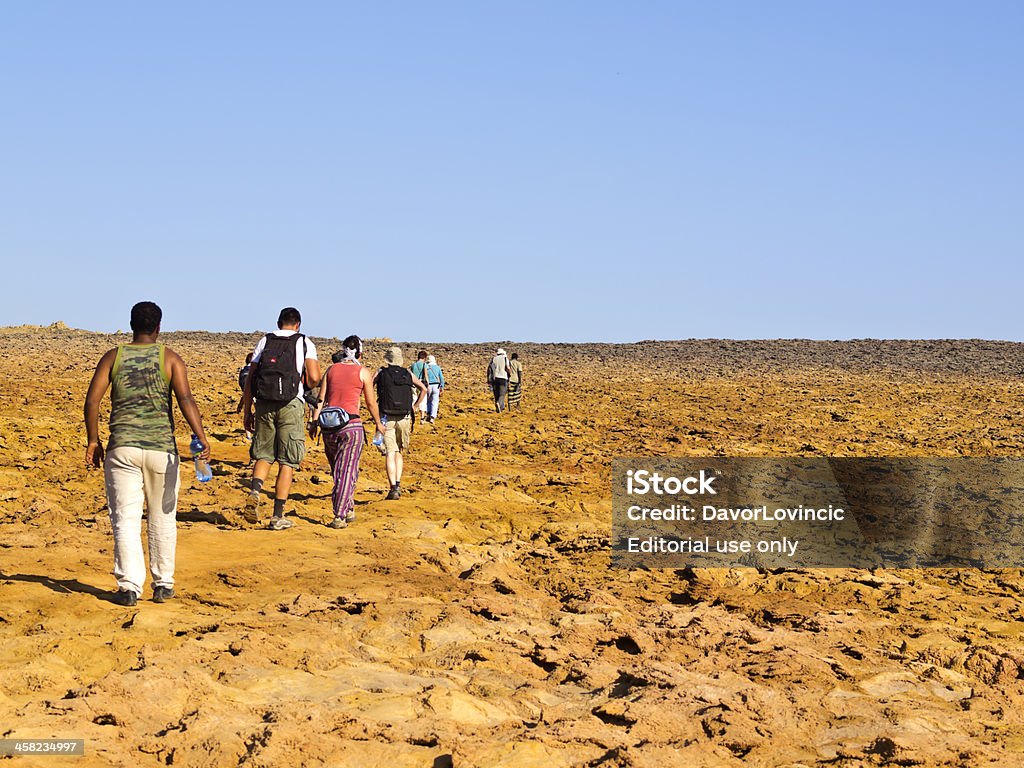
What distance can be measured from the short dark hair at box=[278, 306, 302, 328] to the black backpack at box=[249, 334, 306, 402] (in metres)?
0.13

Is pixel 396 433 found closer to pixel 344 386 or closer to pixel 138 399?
pixel 344 386

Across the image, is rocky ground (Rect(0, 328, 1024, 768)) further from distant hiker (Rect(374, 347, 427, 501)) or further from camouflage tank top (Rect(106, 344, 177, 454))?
camouflage tank top (Rect(106, 344, 177, 454))

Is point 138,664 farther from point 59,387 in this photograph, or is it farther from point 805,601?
point 59,387

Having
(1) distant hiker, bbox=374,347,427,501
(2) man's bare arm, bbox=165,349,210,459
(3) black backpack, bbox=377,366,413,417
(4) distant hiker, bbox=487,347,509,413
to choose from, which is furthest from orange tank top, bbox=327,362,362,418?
(4) distant hiker, bbox=487,347,509,413

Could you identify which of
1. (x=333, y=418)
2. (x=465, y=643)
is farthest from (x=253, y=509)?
(x=465, y=643)

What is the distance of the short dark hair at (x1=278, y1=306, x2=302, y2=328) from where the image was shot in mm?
10398

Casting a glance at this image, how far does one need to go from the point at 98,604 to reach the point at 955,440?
1860 cm

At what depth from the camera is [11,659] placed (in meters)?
6.80

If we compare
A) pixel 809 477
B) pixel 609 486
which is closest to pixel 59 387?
pixel 609 486

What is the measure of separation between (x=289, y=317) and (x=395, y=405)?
10.2 ft

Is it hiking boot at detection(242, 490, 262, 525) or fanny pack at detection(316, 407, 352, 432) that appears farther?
fanny pack at detection(316, 407, 352, 432)

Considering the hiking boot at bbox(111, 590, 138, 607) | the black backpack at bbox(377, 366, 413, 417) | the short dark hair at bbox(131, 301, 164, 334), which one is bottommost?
the hiking boot at bbox(111, 590, 138, 607)

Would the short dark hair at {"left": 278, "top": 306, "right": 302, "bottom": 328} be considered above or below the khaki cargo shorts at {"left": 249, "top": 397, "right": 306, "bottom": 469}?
above

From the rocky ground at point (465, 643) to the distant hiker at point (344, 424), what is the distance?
1.51 feet
